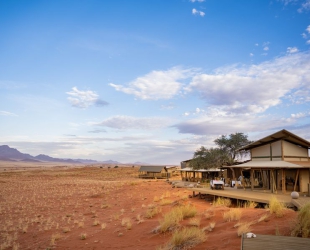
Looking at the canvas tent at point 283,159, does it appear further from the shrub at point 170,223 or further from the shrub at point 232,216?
the shrub at point 170,223

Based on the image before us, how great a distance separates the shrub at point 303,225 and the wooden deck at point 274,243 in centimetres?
101

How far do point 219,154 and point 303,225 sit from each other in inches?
1151

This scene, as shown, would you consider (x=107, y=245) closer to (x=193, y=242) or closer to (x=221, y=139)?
(x=193, y=242)

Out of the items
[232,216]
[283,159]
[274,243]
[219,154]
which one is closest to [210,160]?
[219,154]

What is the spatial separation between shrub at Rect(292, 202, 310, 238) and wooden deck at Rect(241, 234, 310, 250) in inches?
39.8

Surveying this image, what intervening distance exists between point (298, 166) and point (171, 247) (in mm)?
13833

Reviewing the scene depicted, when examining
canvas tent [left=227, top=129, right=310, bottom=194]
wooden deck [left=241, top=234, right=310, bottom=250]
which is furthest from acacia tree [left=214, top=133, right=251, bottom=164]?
wooden deck [left=241, top=234, right=310, bottom=250]

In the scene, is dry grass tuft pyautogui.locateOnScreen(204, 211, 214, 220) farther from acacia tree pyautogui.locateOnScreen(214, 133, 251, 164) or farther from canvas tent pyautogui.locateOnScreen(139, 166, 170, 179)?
canvas tent pyautogui.locateOnScreen(139, 166, 170, 179)

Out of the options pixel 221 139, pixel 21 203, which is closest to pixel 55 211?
pixel 21 203

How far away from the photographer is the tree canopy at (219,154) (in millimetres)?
37000

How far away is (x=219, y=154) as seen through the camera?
→ 37.5 m

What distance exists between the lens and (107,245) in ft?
38.3

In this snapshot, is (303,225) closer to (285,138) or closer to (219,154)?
(285,138)

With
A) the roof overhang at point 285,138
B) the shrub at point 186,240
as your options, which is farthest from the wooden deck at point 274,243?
the roof overhang at point 285,138
